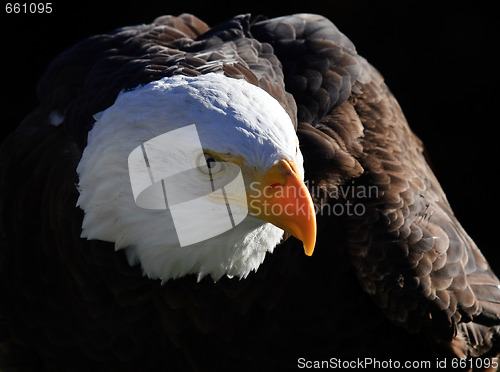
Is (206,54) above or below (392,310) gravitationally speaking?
above

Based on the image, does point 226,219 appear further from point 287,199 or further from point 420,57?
point 420,57

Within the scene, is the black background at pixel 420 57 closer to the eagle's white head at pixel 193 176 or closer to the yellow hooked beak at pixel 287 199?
the eagle's white head at pixel 193 176

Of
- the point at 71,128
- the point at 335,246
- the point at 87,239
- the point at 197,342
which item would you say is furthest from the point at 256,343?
the point at 71,128

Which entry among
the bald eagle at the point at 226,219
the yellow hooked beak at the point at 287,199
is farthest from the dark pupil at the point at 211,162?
the yellow hooked beak at the point at 287,199

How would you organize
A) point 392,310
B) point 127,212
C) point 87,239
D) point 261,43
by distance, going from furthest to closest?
1. point 261,43
2. point 392,310
3. point 87,239
4. point 127,212

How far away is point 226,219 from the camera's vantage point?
3160mm

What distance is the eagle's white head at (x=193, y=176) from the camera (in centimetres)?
294

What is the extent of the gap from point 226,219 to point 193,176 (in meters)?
0.24

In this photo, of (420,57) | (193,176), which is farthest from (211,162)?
(420,57)

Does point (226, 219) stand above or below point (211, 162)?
below

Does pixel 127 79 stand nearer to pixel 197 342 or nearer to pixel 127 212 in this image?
pixel 127 212

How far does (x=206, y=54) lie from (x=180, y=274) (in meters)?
0.98

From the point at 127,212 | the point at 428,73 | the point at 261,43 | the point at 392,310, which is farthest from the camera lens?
the point at 428,73

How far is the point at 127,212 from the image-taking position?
320 cm
